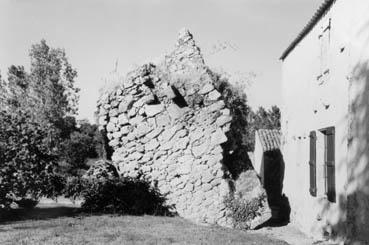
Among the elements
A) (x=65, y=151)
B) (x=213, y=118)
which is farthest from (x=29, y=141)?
(x=65, y=151)

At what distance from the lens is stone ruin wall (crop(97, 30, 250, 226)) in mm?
11633

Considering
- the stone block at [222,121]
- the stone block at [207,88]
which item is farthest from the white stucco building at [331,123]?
the stone block at [207,88]

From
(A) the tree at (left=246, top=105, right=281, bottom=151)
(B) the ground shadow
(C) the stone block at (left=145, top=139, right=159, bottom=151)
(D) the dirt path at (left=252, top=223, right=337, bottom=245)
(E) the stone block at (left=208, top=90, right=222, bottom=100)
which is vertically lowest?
(D) the dirt path at (left=252, top=223, right=337, bottom=245)

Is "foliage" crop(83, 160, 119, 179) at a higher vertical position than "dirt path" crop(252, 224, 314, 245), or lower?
higher

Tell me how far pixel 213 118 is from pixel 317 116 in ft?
9.08

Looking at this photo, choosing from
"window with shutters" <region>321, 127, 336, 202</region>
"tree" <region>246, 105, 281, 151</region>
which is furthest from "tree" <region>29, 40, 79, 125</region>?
"window with shutters" <region>321, 127, 336, 202</region>

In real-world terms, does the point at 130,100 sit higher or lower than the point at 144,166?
higher

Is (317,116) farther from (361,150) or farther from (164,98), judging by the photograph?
(164,98)

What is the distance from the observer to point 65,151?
2605 centimetres

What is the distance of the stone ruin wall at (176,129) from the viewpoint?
1163 cm

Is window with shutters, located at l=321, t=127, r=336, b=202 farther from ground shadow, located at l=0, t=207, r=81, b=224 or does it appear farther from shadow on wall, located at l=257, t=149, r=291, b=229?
ground shadow, located at l=0, t=207, r=81, b=224

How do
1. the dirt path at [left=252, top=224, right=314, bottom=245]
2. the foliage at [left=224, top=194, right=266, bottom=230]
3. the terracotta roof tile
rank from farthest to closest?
the terracotta roof tile < the foliage at [left=224, top=194, right=266, bottom=230] < the dirt path at [left=252, top=224, right=314, bottom=245]

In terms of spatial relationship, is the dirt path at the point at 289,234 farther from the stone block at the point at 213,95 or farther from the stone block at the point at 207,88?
the stone block at the point at 207,88

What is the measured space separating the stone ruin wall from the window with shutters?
2.74 meters
